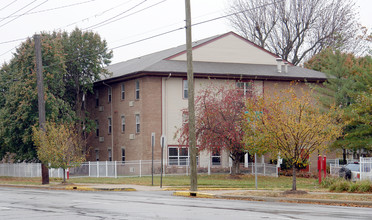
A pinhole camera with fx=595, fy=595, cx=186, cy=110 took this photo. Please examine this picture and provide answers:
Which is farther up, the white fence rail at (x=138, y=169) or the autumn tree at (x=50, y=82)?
the autumn tree at (x=50, y=82)

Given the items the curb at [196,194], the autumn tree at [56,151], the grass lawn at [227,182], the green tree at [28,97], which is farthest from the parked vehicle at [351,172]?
the green tree at [28,97]

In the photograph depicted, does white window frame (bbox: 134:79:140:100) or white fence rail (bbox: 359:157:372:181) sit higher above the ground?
white window frame (bbox: 134:79:140:100)

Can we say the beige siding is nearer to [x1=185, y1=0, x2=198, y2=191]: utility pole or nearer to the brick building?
the brick building

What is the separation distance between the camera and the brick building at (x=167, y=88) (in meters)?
47.8

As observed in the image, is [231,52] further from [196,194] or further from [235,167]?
[196,194]

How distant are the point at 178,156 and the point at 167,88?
5610 millimetres

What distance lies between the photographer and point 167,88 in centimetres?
4841

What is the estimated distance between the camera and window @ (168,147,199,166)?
4791cm

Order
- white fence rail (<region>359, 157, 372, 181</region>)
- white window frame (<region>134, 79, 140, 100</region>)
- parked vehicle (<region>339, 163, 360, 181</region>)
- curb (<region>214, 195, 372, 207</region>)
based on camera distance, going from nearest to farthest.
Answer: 1. curb (<region>214, 195, 372, 207</region>)
2. white fence rail (<region>359, 157, 372, 181</region>)
3. parked vehicle (<region>339, 163, 360, 181</region>)
4. white window frame (<region>134, 79, 140, 100</region>)

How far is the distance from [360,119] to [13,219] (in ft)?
98.6

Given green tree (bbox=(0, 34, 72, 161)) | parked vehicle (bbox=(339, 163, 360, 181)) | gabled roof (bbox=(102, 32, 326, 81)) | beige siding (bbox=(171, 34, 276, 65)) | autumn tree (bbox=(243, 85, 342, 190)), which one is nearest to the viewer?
autumn tree (bbox=(243, 85, 342, 190))

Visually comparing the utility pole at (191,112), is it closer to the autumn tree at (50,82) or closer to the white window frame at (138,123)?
the autumn tree at (50,82)

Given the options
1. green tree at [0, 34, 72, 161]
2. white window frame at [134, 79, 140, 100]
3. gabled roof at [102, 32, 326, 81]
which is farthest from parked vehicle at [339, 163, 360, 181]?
green tree at [0, 34, 72, 161]

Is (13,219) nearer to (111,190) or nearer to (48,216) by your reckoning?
(48,216)
